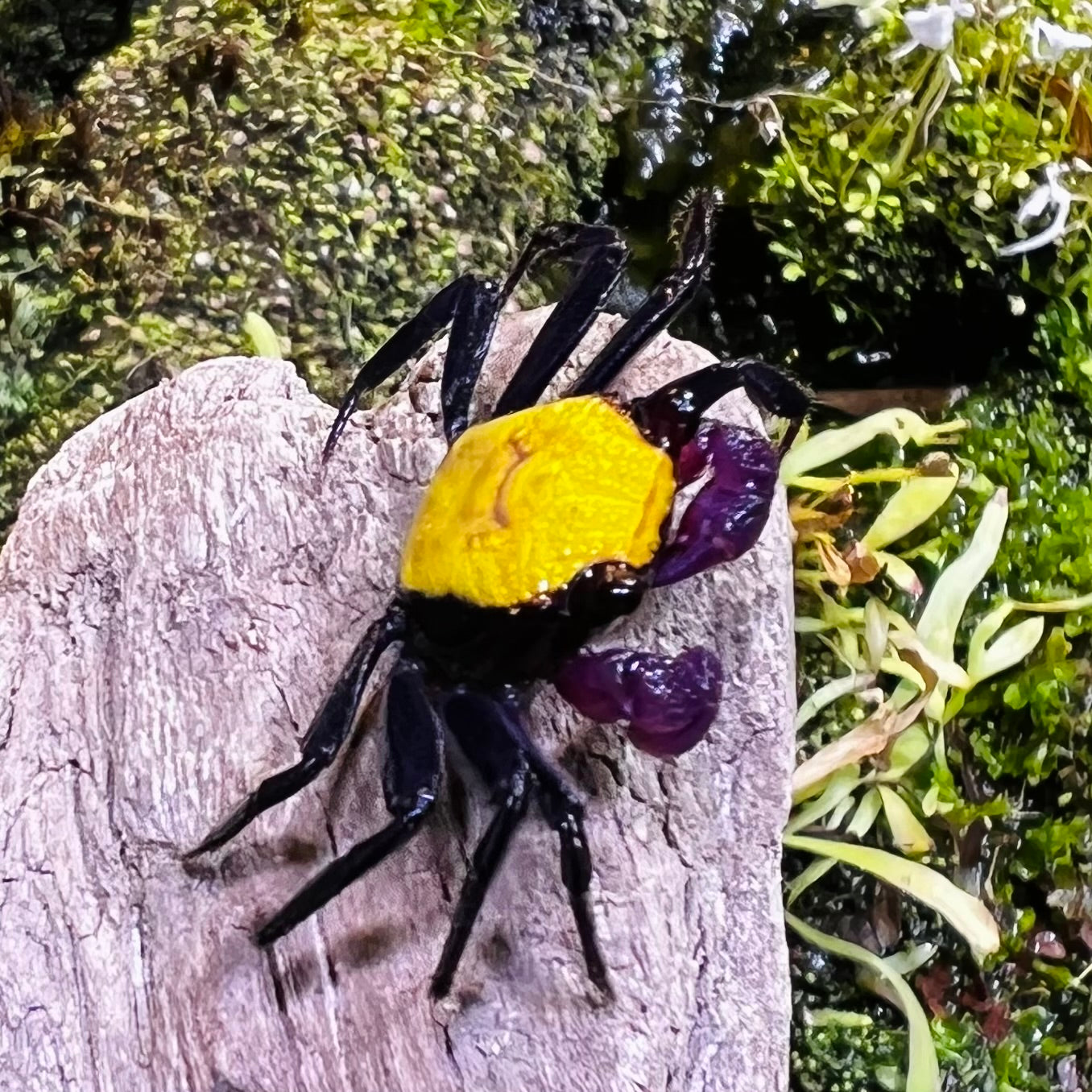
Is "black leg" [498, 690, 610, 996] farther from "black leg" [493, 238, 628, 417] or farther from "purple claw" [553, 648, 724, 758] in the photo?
"black leg" [493, 238, 628, 417]

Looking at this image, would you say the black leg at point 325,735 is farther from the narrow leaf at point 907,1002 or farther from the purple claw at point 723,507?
the narrow leaf at point 907,1002

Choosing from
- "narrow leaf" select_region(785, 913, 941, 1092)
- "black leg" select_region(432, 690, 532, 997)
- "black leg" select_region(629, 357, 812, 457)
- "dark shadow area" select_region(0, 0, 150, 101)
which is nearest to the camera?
"black leg" select_region(432, 690, 532, 997)

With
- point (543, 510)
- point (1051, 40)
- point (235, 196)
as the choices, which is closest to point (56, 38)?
point (235, 196)

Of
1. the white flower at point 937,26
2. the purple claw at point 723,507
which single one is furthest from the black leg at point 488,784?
the white flower at point 937,26

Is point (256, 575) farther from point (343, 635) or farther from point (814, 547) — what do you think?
point (814, 547)

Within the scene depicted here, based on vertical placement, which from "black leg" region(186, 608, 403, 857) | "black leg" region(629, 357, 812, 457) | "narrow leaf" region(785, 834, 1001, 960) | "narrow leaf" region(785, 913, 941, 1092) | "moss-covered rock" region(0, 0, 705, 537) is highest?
"moss-covered rock" region(0, 0, 705, 537)

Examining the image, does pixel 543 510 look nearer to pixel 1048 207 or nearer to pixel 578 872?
pixel 578 872

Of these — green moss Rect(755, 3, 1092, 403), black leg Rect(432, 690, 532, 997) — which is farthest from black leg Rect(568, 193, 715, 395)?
black leg Rect(432, 690, 532, 997)
